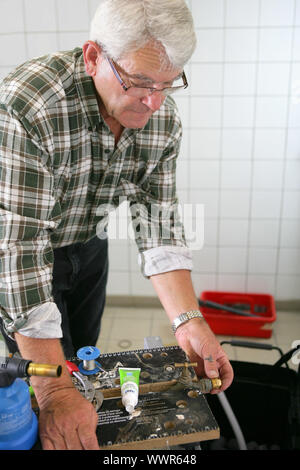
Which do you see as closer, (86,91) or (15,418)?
(15,418)

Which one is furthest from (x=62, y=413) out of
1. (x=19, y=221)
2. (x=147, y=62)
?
(x=147, y=62)

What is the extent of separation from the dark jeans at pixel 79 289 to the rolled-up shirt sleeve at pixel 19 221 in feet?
1.23

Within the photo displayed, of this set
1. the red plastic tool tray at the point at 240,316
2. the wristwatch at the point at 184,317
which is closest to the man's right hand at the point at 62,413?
the wristwatch at the point at 184,317

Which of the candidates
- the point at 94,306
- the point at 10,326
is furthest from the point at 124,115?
the point at 94,306

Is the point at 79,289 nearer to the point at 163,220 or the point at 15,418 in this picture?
the point at 163,220

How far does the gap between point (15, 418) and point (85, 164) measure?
63cm

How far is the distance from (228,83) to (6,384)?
6.58ft

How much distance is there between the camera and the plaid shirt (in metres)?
0.86

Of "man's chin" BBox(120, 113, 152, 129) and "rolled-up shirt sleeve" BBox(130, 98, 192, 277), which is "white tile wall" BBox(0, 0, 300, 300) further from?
"man's chin" BBox(120, 113, 152, 129)

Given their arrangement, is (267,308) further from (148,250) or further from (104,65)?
(104,65)

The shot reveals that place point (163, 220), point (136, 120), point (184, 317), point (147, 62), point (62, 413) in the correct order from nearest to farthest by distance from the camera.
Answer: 1. point (62, 413)
2. point (147, 62)
3. point (136, 120)
4. point (184, 317)
5. point (163, 220)

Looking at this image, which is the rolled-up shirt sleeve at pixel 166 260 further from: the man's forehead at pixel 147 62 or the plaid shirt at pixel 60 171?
the man's forehead at pixel 147 62

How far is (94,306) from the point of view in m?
1.50

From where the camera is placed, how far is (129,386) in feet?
2.64
